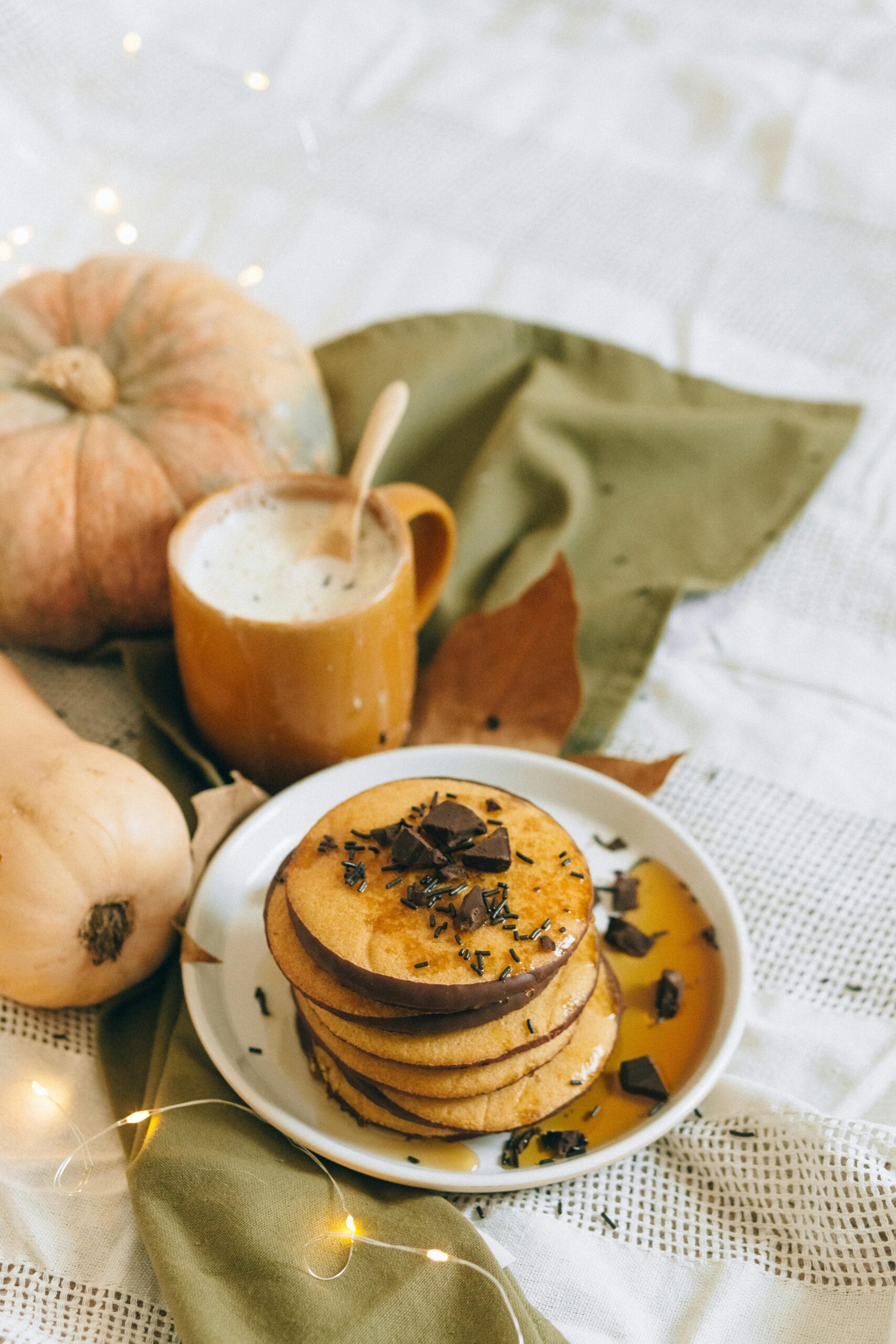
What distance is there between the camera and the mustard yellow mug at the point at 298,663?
0.94m

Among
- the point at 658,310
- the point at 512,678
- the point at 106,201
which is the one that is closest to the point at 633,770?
the point at 512,678

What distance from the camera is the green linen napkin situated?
69cm

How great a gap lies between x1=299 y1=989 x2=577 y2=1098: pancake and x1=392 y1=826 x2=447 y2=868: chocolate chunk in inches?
4.8

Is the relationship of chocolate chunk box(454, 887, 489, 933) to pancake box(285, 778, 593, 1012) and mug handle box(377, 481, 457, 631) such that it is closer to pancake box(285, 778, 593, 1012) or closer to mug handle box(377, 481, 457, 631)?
pancake box(285, 778, 593, 1012)

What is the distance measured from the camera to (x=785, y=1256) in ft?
2.44

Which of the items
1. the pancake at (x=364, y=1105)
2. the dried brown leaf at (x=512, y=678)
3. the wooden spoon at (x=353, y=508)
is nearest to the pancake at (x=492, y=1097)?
the pancake at (x=364, y=1105)

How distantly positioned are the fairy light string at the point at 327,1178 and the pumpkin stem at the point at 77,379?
64cm

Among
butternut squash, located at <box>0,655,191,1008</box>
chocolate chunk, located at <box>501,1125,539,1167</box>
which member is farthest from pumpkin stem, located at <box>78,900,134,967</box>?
chocolate chunk, located at <box>501,1125,539,1167</box>

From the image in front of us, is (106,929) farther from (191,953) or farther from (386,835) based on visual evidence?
(386,835)

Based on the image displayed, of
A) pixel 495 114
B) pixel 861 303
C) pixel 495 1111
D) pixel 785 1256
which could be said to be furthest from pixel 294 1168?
pixel 495 114

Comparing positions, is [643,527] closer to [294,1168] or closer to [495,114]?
[294,1168]

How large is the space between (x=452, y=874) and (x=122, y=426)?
638 mm

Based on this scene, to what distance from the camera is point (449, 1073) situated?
2.31 feet

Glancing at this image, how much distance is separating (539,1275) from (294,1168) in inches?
6.9
